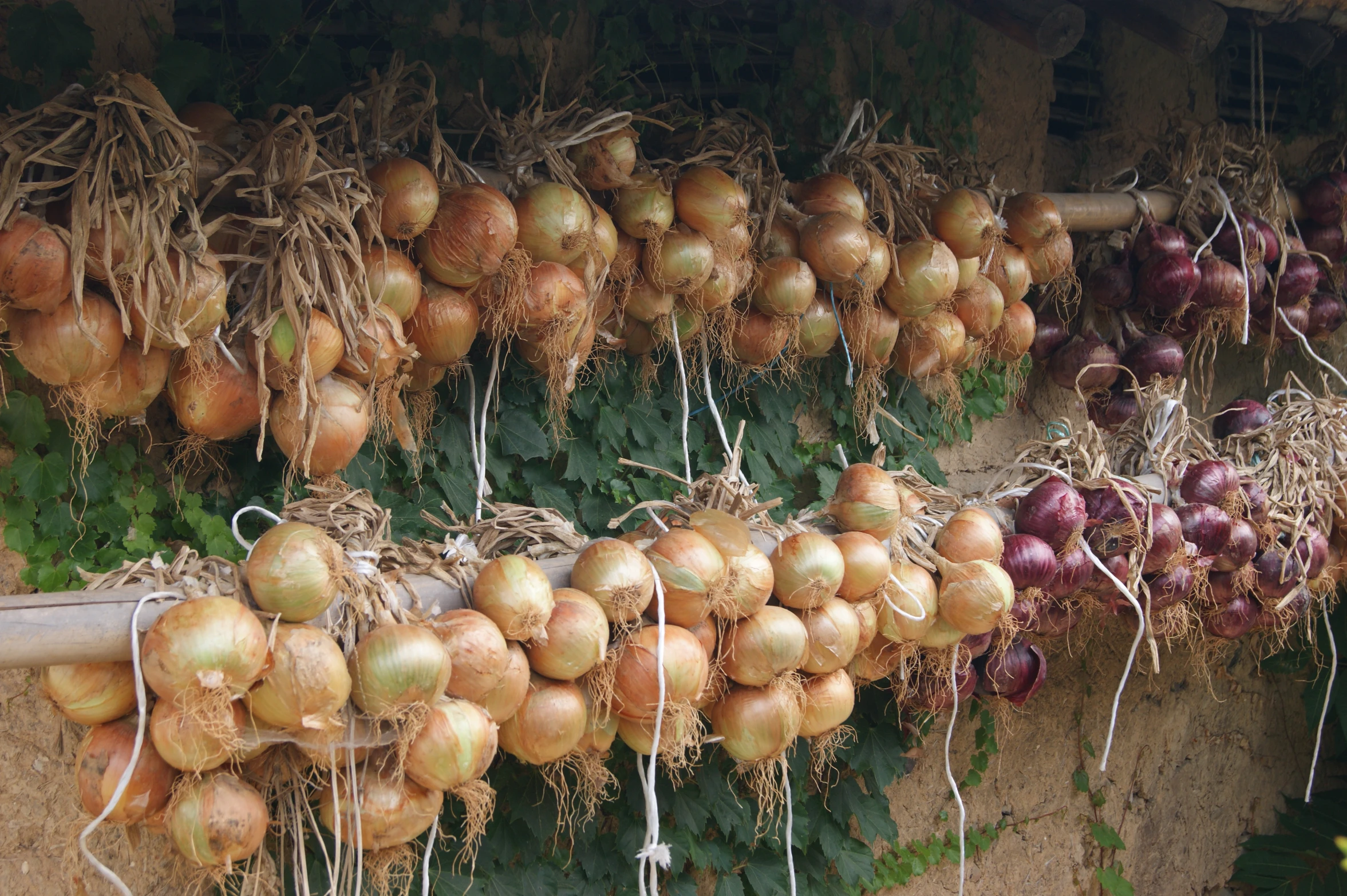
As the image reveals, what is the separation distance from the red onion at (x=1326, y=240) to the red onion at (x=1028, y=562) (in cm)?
182

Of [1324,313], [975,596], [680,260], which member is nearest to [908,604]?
[975,596]

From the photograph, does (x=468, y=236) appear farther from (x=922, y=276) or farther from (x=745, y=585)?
(x=922, y=276)

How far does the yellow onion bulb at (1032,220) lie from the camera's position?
2.53 m

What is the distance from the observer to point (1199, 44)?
238cm

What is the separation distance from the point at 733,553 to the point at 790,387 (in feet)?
2.88

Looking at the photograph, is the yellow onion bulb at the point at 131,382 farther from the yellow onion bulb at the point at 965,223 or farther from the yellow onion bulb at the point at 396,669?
the yellow onion bulb at the point at 965,223

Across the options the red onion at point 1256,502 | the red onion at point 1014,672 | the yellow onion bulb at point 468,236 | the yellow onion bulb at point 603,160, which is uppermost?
the yellow onion bulb at point 603,160

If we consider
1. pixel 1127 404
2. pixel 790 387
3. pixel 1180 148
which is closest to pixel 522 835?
pixel 790 387

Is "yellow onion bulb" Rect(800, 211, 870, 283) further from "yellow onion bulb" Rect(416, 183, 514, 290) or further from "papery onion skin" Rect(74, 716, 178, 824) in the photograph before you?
"papery onion skin" Rect(74, 716, 178, 824)

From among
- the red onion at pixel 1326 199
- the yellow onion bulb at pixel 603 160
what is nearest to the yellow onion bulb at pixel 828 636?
the yellow onion bulb at pixel 603 160

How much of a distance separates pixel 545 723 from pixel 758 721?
430 millimetres

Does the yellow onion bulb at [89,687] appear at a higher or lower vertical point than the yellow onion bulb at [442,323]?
lower

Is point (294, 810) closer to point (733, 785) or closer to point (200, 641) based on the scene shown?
point (200, 641)

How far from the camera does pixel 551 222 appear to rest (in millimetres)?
1854
